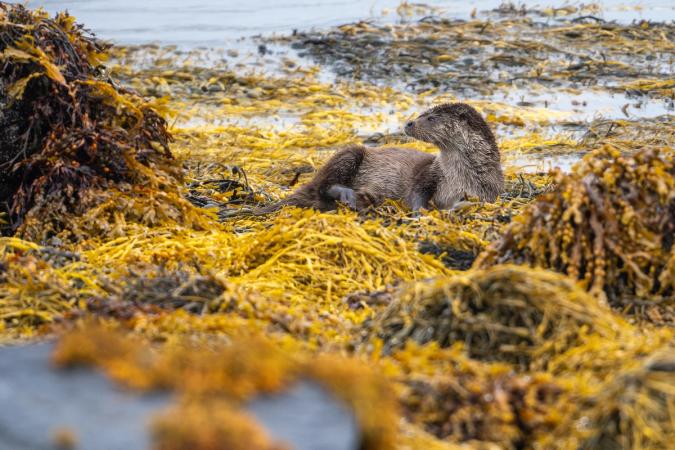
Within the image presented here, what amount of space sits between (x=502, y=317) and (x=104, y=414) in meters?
1.51

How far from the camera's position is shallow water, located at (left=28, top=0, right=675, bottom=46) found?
1394 cm

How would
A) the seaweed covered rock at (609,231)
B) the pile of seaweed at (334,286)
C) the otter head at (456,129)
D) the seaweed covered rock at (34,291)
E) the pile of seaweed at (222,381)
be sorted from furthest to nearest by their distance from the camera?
the otter head at (456,129) → the seaweed covered rock at (609,231) → the seaweed covered rock at (34,291) → the pile of seaweed at (334,286) → the pile of seaweed at (222,381)

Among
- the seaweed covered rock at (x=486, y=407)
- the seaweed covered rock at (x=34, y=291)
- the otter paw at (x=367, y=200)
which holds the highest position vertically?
the seaweed covered rock at (x=486, y=407)

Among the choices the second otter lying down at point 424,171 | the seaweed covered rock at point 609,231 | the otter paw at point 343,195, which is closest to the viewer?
the seaweed covered rock at point 609,231

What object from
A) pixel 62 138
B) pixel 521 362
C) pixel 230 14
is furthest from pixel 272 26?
pixel 521 362

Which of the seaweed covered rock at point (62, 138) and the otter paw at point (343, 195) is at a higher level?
the seaweed covered rock at point (62, 138)

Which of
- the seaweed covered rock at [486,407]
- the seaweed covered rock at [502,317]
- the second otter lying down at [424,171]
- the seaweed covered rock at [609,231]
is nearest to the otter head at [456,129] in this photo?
the second otter lying down at [424,171]

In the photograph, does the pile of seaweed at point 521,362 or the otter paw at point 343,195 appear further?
the otter paw at point 343,195

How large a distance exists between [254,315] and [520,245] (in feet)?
3.96

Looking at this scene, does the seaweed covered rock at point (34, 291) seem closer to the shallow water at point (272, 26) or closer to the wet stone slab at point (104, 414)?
the wet stone slab at point (104, 414)

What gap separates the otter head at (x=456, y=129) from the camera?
6.53 metres

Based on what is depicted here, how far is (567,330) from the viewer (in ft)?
10.4

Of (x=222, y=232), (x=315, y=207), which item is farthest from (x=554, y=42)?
(x=222, y=232)

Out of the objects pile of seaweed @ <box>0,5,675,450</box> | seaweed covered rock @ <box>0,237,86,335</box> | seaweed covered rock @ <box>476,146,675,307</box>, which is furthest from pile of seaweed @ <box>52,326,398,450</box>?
Result: seaweed covered rock @ <box>476,146,675,307</box>
